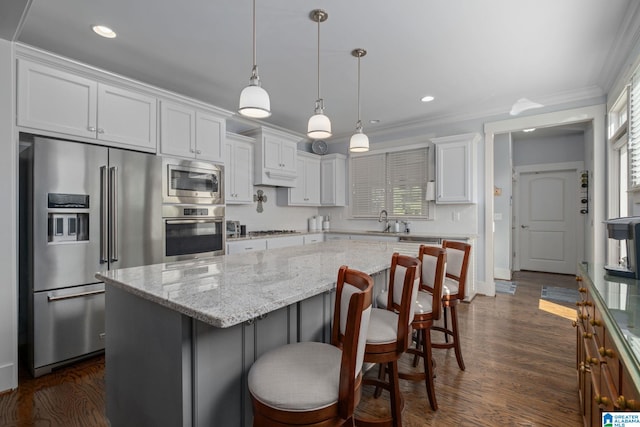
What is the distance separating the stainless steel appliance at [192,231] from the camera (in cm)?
301

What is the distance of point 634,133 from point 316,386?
10.1 ft

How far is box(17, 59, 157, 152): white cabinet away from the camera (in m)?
2.25

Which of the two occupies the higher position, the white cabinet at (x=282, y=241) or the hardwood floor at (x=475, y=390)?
the white cabinet at (x=282, y=241)

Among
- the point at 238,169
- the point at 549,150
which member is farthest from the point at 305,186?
the point at 549,150

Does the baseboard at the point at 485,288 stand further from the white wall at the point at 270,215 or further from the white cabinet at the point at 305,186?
the white wall at the point at 270,215

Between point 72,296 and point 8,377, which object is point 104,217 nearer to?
point 72,296

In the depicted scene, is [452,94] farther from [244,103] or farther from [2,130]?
[2,130]

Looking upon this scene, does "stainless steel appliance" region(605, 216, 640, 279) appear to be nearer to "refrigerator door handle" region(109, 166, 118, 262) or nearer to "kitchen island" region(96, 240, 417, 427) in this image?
"kitchen island" region(96, 240, 417, 427)

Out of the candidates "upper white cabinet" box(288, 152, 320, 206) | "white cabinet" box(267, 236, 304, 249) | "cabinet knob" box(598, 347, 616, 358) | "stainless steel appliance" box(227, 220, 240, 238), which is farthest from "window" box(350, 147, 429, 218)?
"cabinet knob" box(598, 347, 616, 358)

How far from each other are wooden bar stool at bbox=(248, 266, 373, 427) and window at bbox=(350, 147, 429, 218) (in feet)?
13.3

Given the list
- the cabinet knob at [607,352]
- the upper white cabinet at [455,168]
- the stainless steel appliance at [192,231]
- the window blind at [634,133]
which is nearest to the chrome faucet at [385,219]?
the upper white cabinet at [455,168]

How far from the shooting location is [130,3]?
2.08m

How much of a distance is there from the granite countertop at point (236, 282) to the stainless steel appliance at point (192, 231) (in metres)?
1.18

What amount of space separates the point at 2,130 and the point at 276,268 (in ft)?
7.04
